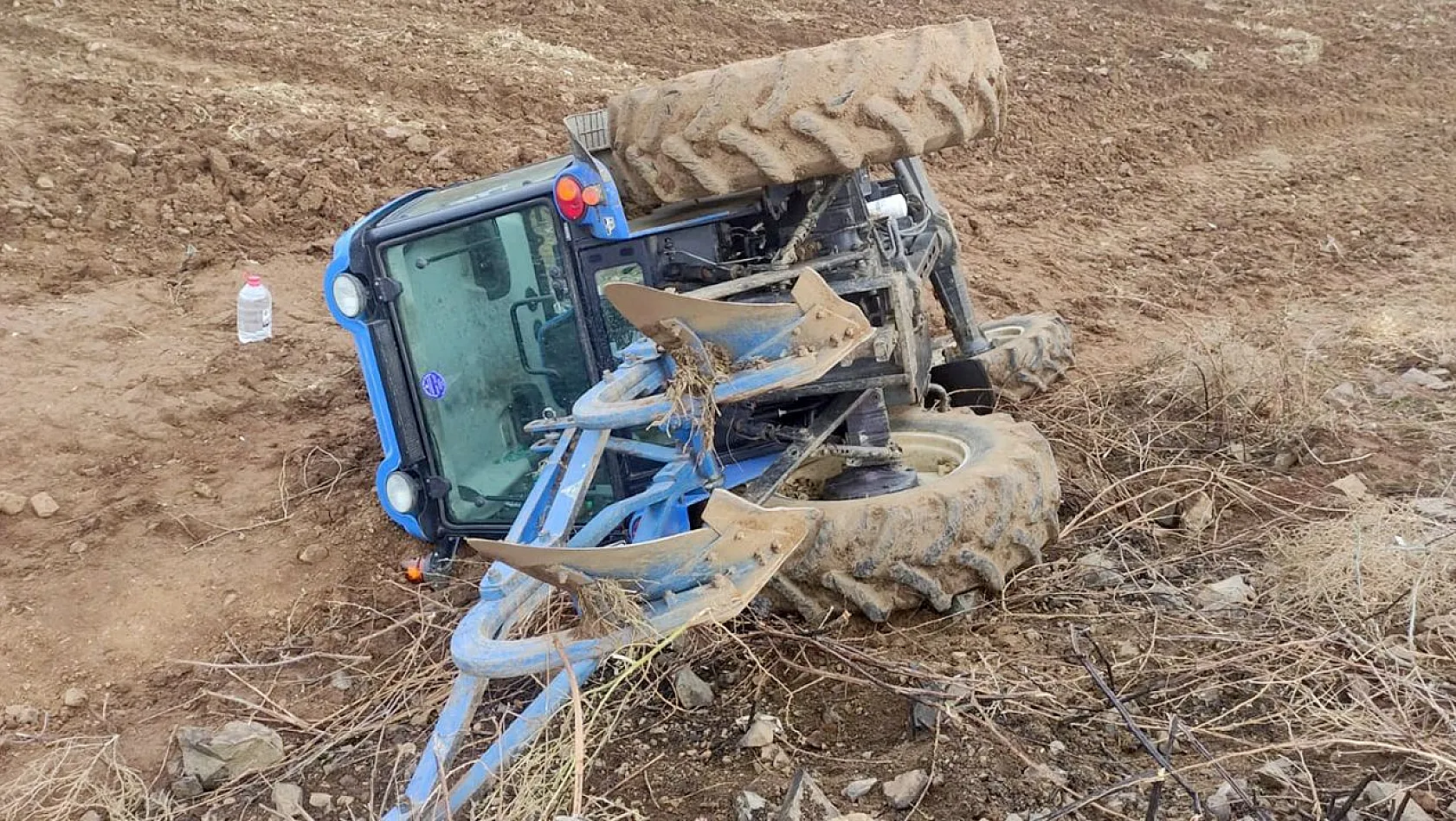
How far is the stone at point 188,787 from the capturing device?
395cm

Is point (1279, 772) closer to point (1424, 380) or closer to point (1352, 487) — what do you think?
point (1352, 487)

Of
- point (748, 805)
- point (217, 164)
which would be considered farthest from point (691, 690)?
point (217, 164)

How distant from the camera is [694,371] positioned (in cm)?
338

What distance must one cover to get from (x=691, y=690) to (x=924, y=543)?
2.99ft

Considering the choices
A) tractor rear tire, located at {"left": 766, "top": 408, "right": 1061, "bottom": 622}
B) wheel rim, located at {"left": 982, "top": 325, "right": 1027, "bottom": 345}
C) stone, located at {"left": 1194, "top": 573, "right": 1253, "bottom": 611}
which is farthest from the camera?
wheel rim, located at {"left": 982, "top": 325, "right": 1027, "bottom": 345}

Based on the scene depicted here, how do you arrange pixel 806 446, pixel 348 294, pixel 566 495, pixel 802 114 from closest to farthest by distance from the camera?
pixel 566 495
pixel 802 114
pixel 806 446
pixel 348 294

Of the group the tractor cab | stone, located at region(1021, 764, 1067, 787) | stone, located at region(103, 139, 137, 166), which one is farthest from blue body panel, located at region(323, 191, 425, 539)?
stone, located at region(103, 139, 137, 166)

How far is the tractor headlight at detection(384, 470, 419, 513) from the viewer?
15.6 ft

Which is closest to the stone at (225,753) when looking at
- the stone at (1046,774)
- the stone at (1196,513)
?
the stone at (1046,774)

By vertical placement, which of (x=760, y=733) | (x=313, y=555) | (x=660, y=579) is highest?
(x=660, y=579)

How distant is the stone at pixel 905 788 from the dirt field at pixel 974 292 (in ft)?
0.13

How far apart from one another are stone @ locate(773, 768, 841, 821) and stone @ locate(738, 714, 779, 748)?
32 cm

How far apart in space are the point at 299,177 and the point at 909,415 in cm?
616

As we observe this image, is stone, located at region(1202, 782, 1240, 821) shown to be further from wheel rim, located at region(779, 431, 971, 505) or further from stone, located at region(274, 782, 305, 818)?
stone, located at region(274, 782, 305, 818)
